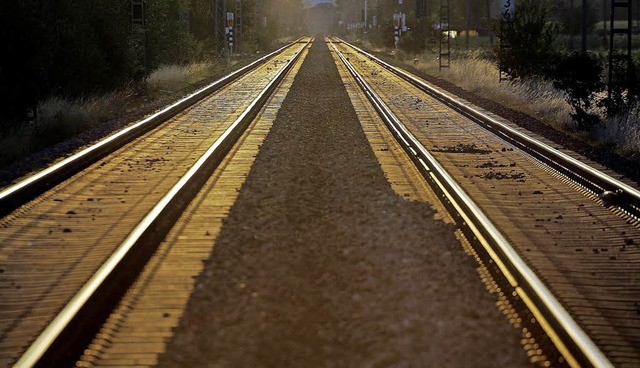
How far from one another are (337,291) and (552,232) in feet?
8.69

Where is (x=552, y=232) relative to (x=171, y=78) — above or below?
below

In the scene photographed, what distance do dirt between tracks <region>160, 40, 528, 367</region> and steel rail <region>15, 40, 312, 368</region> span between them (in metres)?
0.60

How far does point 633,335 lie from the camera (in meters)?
4.50

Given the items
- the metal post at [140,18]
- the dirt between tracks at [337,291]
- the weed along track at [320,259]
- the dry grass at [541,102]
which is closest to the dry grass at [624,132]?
the dry grass at [541,102]

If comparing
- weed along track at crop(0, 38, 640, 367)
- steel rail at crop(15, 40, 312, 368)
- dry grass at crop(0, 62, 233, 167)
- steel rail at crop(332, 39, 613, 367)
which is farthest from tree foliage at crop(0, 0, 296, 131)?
steel rail at crop(332, 39, 613, 367)

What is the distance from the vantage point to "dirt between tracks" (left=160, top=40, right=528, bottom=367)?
4.17 meters

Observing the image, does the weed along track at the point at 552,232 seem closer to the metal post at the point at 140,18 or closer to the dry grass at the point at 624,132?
the dry grass at the point at 624,132

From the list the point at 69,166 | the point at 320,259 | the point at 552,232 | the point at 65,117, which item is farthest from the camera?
the point at 65,117

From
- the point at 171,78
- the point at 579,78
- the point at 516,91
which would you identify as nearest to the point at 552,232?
the point at 579,78

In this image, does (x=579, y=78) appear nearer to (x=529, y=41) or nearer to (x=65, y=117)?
(x=529, y=41)

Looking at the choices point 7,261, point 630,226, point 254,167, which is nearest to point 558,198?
point 630,226

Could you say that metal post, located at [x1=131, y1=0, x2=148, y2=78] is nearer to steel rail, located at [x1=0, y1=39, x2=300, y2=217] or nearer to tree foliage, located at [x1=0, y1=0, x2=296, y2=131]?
tree foliage, located at [x1=0, y1=0, x2=296, y2=131]

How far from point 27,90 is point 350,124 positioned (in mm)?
6161

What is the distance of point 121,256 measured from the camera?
5.72m
